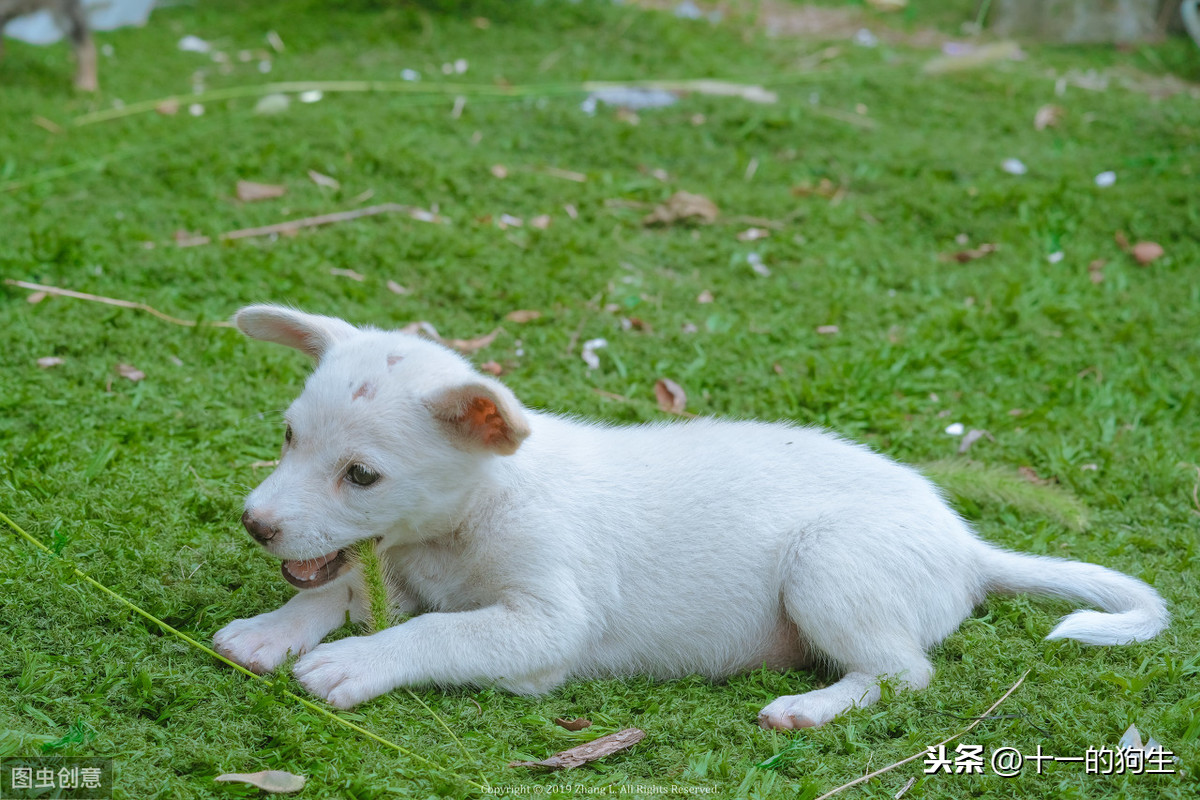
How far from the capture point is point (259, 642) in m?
3.29

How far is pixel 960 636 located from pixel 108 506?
2.95m

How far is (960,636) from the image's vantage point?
3.62m

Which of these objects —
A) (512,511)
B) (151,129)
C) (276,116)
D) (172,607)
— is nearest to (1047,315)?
(512,511)

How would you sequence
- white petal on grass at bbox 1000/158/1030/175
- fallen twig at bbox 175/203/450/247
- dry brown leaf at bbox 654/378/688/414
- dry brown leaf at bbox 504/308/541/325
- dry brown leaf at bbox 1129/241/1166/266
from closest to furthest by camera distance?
dry brown leaf at bbox 654/378/688/414 → dry brown leaf at bbox 504/308/541/325 → fallen twig at bbox 175/203/450/247 → dry brown leaf at bbox 1129/241/1166/266 → white petal on grass at bbox 1000/158/1030/175

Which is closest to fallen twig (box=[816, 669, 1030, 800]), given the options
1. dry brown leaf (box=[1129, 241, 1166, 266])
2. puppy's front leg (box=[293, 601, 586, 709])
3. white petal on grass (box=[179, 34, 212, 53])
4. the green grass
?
the green grass

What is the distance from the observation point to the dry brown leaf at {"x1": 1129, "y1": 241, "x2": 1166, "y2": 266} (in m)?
6.91

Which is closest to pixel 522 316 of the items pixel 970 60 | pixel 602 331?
pixel 602 331

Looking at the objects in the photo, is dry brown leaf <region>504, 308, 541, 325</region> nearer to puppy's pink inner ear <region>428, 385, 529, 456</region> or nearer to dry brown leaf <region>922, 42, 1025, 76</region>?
puppy's pink inner ear <region>428, 385, 529, 456</region>

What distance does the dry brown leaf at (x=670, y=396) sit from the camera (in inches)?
205

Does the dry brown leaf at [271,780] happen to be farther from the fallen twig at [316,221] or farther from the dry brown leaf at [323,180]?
the dry brown leaf at [323,180]

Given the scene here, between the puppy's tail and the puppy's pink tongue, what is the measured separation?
2191mm

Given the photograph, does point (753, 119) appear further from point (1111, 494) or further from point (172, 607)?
point (172, 607)

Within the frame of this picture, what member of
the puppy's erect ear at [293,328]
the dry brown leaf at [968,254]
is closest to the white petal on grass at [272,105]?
the dry brown leaf at [968,254]

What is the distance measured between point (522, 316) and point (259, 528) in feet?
9.72
